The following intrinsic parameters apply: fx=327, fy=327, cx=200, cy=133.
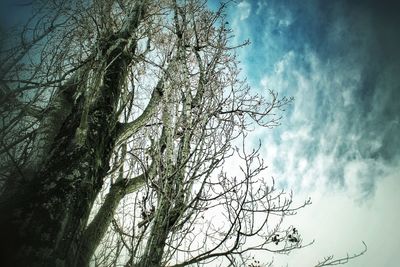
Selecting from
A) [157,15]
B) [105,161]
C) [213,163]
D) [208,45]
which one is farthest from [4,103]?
[157,15]

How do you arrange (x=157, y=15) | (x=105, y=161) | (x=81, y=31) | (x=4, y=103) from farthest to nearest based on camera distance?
(x=157, y=15)
(x=81, y=31)
(x=105, y=161)
(x=4, y=103)

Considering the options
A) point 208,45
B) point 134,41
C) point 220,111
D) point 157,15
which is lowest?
point 220,111

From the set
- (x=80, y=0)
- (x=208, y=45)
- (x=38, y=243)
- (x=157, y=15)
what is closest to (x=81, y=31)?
(x=80, y=0)

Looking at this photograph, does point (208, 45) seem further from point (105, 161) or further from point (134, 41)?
point (105, 161)

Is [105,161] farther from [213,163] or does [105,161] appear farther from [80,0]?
[80,0]

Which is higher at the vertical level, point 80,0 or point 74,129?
point 80,0

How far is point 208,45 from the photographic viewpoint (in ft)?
18.8

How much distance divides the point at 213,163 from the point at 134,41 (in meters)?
2.64

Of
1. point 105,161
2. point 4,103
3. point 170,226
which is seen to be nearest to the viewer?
point 4,103

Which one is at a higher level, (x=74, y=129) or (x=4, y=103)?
(x=74, y=129)

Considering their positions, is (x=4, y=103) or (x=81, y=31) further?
(x=81, y=31)

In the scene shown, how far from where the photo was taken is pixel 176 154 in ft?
13.1

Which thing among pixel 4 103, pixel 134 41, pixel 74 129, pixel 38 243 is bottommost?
pixel 38 243

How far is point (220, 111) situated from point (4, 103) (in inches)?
112
